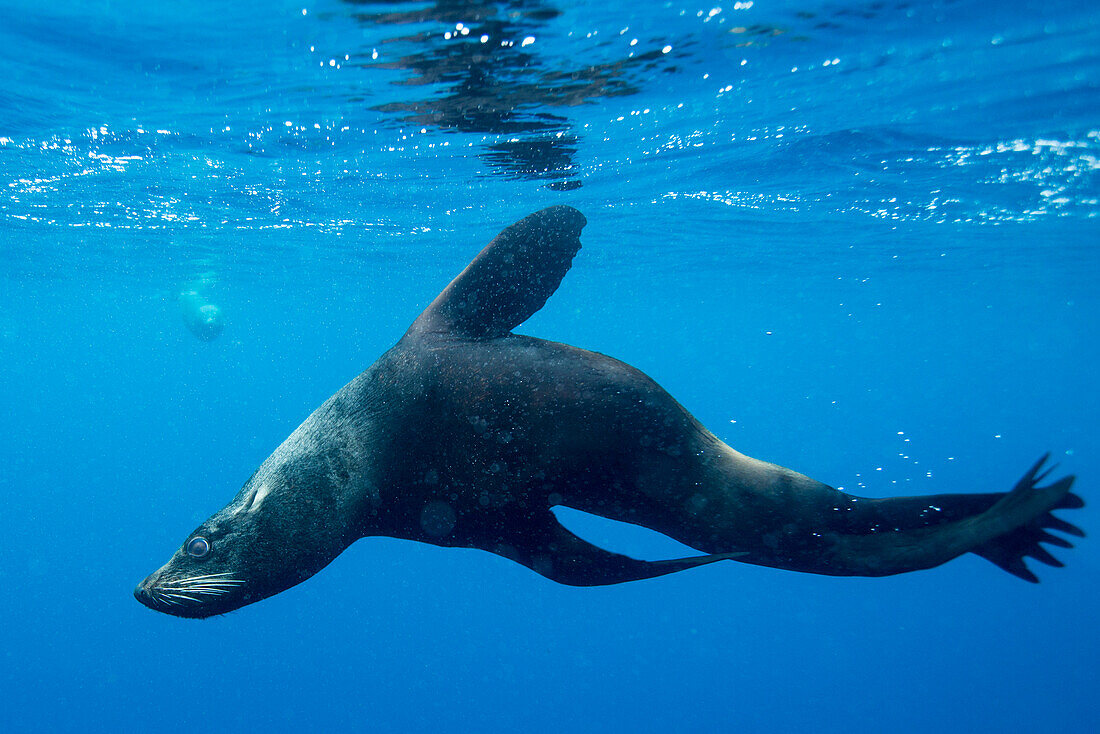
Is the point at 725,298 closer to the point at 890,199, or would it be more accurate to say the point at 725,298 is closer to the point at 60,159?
the point at 890,199

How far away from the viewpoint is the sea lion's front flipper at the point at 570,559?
2877mm

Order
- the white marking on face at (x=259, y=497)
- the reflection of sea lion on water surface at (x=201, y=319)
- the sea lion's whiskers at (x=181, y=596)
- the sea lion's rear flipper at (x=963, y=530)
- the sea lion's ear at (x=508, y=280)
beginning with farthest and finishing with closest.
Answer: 1. the reflection of sea lion on water surface at (x=201, y=319)
2. the sea lion's ear at (x=508, y=280)
3. the white marking on face at (x=259, y=497)
4. the sea lion's rear flipper at (x=963, y=530)
5. the sea lion's whiskers at (x=181, y=596)

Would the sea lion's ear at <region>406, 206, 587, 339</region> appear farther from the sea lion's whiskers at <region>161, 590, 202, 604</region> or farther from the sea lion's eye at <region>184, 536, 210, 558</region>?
the sea lion's whiskers at <region>161, 590, 202, 604</region>

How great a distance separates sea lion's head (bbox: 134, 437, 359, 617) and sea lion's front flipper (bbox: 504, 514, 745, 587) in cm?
93

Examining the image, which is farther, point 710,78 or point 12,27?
point 710,78

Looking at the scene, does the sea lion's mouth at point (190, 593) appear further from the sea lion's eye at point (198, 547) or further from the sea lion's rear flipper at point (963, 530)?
the sea lion's rear flipper at point (963, 530)

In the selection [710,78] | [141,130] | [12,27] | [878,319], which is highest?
[12,27]

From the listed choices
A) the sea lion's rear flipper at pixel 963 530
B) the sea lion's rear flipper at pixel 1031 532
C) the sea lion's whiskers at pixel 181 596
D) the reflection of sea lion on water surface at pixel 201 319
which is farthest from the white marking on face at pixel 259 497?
the reflection of sea lion on water surface at pixel 201 319

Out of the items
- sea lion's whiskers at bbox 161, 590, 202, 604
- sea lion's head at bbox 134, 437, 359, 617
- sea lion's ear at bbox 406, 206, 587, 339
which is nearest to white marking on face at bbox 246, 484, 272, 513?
sea lion's head at bbox 134, 437, 359, 617

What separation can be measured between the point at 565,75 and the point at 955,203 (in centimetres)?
1305

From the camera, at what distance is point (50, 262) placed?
78.0 ft

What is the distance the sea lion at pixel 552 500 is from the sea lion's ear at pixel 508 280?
0.53 m

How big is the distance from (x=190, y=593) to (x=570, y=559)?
1.75 m

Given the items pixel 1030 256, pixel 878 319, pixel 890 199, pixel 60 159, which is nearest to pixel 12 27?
pixel 60 159
